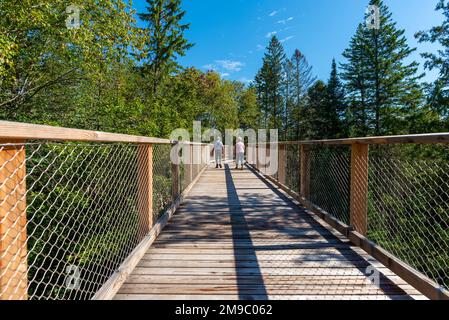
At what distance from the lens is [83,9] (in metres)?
8.09

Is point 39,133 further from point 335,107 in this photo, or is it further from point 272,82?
point 272,82

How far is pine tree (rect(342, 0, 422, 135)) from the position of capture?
23953 millimetres

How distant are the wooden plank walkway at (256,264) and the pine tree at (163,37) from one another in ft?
50.2

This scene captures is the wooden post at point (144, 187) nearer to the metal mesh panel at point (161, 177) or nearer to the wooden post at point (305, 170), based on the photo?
the metal mesh panel at point (161, 177)

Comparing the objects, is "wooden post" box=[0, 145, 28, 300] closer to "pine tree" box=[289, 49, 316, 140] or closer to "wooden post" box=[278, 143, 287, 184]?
"wooden post" box=[278, 143, 287, 184]

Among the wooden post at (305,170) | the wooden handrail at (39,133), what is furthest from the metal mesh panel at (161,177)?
the wooden handrail at (39,133)

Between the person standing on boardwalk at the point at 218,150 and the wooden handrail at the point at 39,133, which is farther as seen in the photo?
the person standing on boardwalk at the point at 218,150

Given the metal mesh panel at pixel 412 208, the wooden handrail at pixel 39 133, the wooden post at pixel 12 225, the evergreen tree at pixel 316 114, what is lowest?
the metal mesh panel at pixel 412 208

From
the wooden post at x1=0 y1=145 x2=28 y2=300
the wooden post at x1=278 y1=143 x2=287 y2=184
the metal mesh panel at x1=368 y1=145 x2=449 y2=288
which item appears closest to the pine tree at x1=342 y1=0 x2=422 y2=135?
the metal mesh panel at x1=368 y1=145 x2=449 y2=288

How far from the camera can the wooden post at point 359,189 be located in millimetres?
2699

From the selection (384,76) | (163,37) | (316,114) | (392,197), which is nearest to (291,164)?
(392,197)

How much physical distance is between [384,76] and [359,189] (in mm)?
26562

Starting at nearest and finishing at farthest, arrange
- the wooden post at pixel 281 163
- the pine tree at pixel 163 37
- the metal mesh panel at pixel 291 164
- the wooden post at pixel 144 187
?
the wooden post at pixel 144 187 < the metal mesh panel at pixel 291 164 < the wooden post at pixel 281 163 < the pine tree at pixel 163 37

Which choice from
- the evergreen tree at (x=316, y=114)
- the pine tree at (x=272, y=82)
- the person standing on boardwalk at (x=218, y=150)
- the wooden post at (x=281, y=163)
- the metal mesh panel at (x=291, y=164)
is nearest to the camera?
the metal mesh panel at (x=291, y=164)
